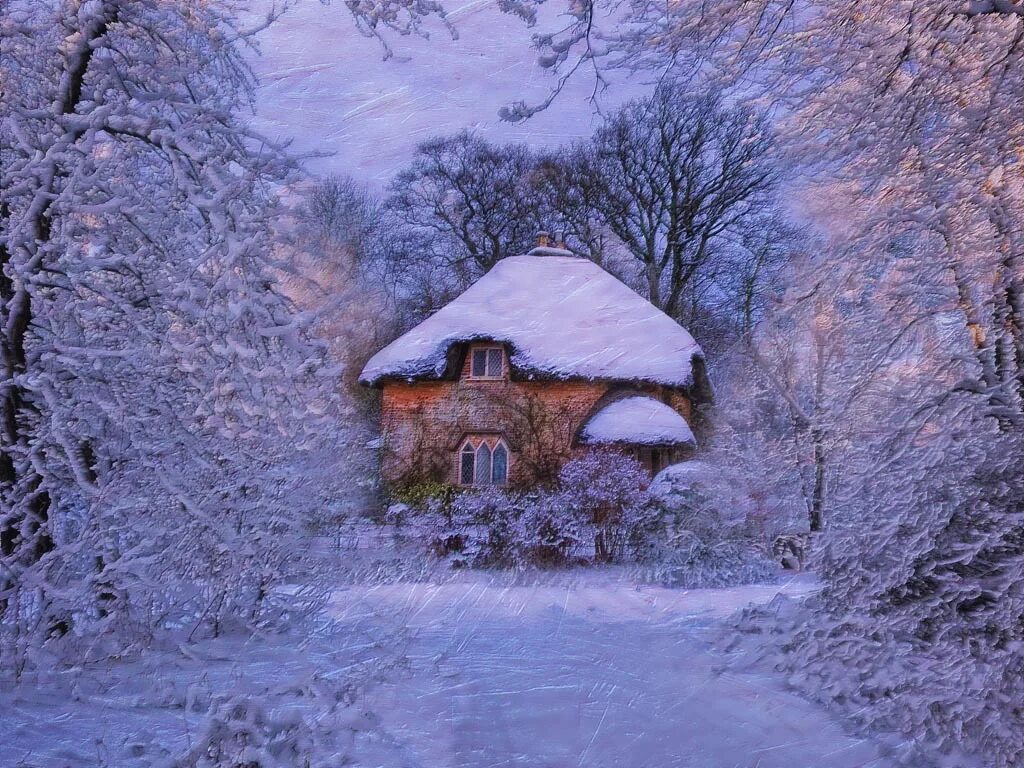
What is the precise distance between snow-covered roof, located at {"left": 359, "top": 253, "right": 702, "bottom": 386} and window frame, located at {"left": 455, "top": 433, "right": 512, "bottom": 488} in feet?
1.14

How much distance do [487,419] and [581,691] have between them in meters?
1.40

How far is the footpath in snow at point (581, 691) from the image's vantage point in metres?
2.19

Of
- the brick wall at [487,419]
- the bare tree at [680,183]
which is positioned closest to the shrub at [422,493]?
the brick wall at [487,419]

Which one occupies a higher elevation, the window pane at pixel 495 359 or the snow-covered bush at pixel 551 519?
the window pane at pixel 495 359

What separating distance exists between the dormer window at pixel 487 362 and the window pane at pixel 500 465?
352 mm

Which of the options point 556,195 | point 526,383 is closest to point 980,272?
point 556,195

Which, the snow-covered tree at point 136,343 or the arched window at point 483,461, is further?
the arched window at point 483,461

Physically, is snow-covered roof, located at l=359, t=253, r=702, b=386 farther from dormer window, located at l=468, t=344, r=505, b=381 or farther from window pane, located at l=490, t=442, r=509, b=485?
window pane, located at l=490, t=442, r=509, b=485

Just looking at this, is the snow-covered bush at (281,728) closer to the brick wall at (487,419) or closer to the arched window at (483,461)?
the brick wall at (487,419)

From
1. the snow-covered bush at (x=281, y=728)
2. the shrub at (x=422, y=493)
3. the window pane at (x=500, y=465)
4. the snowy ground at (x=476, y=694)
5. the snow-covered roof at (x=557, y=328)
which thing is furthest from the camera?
the window pane at (x=500, y=465)

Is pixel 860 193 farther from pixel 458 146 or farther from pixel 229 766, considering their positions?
pixel 229 766

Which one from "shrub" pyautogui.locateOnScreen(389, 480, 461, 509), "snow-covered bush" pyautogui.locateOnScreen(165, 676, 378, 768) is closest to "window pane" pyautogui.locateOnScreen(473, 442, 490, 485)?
"shrub" pyautogui.locateOnScreen(389, 480, 461, 509)

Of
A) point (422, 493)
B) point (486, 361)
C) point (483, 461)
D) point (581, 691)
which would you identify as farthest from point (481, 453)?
point (581, 691)

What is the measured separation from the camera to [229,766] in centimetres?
195
